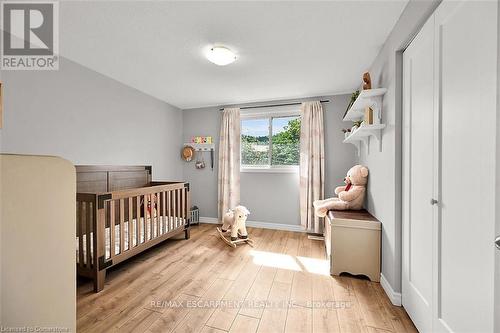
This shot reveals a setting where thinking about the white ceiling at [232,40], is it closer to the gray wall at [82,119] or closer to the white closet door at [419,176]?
the gray wall at [82,119]

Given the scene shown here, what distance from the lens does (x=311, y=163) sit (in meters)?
3.27

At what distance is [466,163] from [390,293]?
1292mm

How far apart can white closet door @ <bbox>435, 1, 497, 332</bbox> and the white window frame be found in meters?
2.37

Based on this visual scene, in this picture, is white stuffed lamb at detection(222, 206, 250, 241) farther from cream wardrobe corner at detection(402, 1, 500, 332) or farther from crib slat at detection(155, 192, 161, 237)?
cream wardrobe corner at detection(402, 1, 500, 332)

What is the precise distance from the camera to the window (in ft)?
11.6

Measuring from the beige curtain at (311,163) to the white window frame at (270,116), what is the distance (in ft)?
0.63

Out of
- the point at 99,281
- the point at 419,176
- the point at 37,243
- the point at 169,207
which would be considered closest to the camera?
the point at 37,243

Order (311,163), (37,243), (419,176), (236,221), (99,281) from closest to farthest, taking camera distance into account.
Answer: (37,243) < (419,176) < (99,281) < (236,221) < (311,163)

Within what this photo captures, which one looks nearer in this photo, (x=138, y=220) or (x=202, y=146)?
(x=138, y=220)

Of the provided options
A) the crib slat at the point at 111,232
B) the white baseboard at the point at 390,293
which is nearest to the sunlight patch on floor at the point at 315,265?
the white baseboard at the point at 390,293

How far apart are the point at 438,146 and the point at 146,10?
2123 mm

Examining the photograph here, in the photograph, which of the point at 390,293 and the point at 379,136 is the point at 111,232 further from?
the point at 379,136

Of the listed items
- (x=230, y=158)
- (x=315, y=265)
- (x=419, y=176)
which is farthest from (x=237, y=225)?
(x=419, y=176)

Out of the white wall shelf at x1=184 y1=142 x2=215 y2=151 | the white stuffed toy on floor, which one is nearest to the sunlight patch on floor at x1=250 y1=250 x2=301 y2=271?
the white stuffed toy on floor
